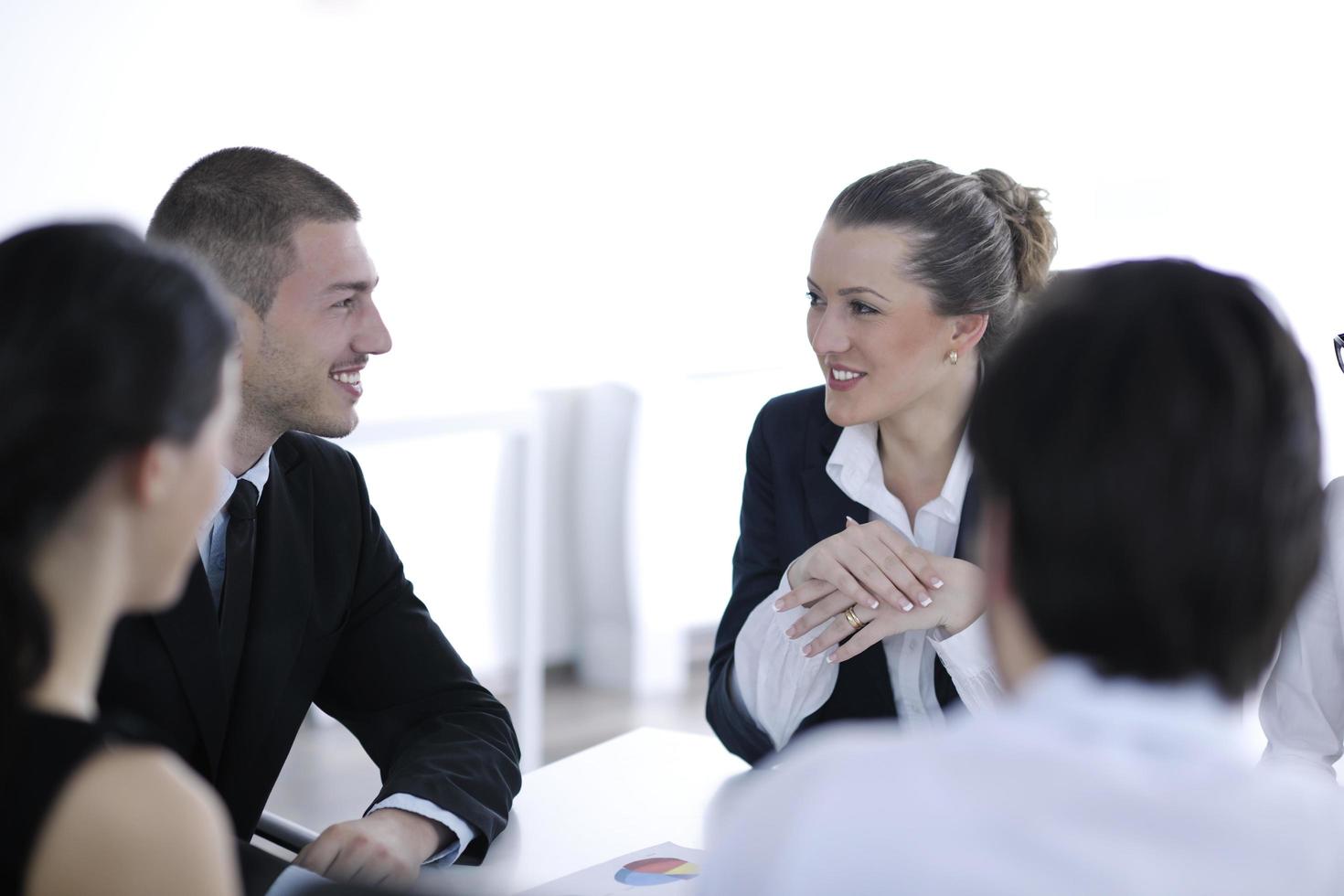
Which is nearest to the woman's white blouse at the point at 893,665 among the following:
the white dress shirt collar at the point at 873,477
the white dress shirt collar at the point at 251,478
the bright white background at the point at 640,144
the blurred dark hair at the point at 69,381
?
the white dress shirt collar at the point at 873,477

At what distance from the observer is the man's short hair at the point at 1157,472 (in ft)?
2.60

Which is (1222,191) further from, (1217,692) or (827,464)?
(1217,692)

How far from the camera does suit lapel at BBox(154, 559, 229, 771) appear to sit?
5.41ft

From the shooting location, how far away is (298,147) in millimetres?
4398

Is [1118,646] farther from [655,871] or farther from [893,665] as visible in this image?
[893,665]

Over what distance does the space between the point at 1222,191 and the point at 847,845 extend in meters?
5.79

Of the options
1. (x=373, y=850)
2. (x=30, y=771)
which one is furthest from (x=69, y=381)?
(x=373, y=850)

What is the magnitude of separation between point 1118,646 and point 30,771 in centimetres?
66

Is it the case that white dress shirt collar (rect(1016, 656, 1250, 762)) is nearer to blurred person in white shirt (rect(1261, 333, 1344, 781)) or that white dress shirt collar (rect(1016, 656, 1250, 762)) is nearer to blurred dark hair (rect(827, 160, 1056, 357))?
blurred person in white shirt (rect(1261, 333, 1344, 781))

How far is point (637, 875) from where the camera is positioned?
150cm

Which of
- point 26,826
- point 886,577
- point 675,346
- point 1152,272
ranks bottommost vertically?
point 675,346

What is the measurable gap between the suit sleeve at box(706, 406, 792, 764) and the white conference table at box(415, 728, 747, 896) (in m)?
0.04

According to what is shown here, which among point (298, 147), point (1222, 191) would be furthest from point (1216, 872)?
point (1222, 191)

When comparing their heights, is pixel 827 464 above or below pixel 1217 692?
below
